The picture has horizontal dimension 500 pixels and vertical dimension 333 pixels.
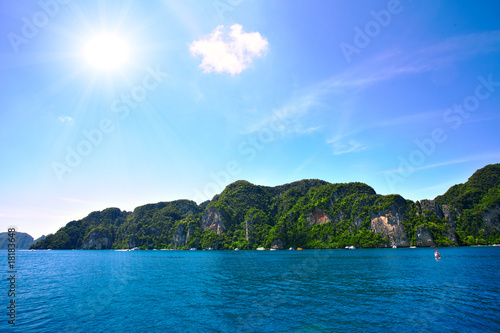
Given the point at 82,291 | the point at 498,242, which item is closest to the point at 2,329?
the point at 82,291

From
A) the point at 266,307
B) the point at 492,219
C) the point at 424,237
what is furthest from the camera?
the point at 492,219

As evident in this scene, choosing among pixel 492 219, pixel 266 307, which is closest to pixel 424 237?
pixel 492 219

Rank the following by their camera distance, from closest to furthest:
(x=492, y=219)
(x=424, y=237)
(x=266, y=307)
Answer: (x=266, y=307) → (x=424, y=237) → (x=492, y=219)

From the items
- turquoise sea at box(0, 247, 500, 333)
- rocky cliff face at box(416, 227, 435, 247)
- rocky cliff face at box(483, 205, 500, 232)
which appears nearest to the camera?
turquoise sea at box(0, 247, 500, 333)

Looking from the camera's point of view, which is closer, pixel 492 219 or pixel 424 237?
pixel 424 237

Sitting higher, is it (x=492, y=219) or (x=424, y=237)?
(x=492, y=219)

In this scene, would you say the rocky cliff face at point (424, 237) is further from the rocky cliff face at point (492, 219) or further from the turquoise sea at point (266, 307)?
the turquoise sea at point (266, 307)

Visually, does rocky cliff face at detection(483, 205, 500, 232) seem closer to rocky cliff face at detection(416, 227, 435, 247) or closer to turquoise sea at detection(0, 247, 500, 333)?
rocky cliff face at detection(416, 227, 435, 247)

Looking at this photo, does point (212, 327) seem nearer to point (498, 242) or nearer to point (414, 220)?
point (414, 220)

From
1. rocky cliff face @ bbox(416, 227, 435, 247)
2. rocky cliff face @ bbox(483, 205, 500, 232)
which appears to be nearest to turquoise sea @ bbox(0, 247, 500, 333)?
rocky cliff face @ bbox(416, 227, 435, 247)

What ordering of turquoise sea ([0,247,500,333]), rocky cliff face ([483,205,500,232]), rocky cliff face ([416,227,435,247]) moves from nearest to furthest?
turquoise sea ([0,247,500,333])
rocky cliff face ([416,227,435,247])
rocky cliff face ([483,205,500,232])

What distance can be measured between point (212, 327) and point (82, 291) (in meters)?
29.3

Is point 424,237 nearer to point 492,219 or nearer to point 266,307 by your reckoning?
point 492,219

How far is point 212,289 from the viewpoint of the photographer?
37.6 meters
